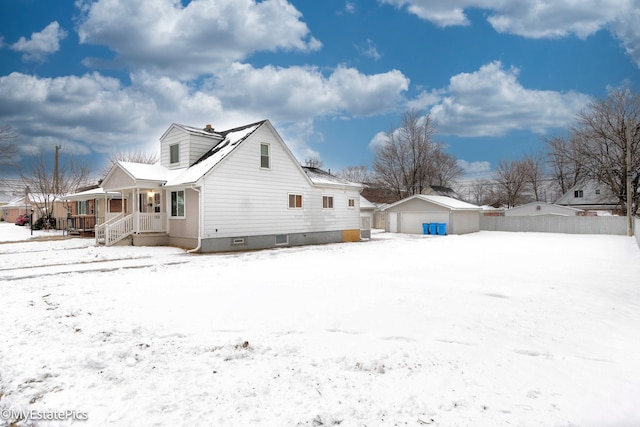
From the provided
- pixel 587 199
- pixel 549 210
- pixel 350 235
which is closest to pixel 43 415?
pixel 350 235

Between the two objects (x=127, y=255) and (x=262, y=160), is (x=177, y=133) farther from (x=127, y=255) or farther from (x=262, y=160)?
(x=127, y=255)

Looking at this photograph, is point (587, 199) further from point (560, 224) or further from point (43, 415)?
point (43, 415)

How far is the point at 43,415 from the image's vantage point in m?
3.18

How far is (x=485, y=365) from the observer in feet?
13.7

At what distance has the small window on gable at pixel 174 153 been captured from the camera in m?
19.8

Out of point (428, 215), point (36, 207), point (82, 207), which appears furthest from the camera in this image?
point (36, 207)

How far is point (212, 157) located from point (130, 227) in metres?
5.29

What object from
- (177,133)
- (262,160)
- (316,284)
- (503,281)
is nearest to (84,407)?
(316,284)

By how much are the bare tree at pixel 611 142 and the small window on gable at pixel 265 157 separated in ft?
95.5

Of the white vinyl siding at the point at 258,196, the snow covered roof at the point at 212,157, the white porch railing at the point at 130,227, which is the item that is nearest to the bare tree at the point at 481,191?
the white vinyl siding at the point at 258,196

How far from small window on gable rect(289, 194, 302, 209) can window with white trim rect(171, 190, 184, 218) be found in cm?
568

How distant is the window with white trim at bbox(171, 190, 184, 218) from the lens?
693 inches

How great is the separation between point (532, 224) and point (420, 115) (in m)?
16.4

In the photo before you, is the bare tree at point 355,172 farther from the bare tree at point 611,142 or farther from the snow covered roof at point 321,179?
the snow covered roof at point 321,179
